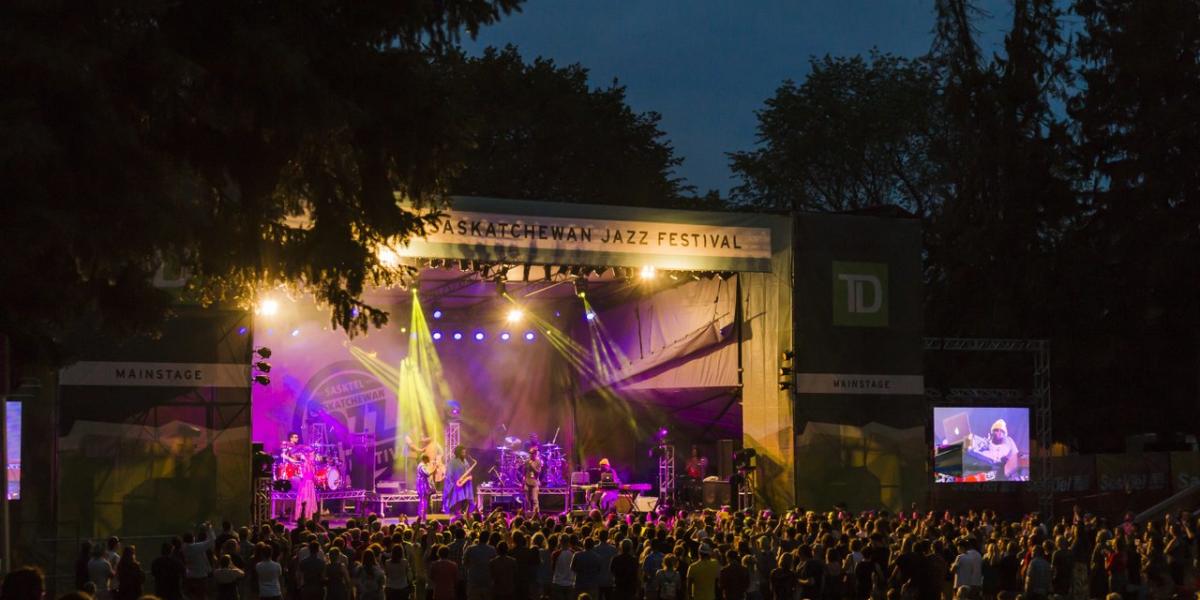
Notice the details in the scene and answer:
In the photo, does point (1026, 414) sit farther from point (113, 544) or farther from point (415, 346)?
point (113, 544)

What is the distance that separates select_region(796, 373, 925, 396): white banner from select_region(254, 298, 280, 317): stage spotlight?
418 inches

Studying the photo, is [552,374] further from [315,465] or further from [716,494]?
[716,494]

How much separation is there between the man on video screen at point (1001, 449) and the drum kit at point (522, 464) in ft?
30.1

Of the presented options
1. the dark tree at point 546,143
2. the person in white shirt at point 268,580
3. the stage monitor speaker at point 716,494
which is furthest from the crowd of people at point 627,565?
the dark tree at point 546,143

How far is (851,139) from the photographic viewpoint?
4884 centimetres

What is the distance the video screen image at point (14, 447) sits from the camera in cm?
2033

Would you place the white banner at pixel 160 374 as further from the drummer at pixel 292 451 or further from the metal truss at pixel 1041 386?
the metal truss at pixel 1041 386

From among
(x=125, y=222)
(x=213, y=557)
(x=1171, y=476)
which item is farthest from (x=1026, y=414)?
(x=125, y=222)

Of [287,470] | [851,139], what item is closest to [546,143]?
[851,139]

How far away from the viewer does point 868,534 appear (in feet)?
58.4

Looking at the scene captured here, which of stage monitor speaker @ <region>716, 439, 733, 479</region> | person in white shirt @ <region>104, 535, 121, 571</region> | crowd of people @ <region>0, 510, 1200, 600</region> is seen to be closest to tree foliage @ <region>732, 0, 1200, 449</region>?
stage monitor speaker @ <region>716, 439, 733, 479</region>

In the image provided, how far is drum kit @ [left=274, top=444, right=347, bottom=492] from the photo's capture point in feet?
91.4

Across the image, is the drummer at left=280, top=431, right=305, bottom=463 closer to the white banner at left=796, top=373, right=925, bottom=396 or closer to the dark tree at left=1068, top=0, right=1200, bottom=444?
the white banner at left=796, top=373, right=925, bottom=396

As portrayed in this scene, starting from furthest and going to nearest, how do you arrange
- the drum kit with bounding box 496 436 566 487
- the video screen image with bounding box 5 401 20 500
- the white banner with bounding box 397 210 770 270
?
the drum kit with bounding box 496 436 566 487
the white banner with bounding box 397 210 770 270
the video screen image with bounding box 5 401 20 500
